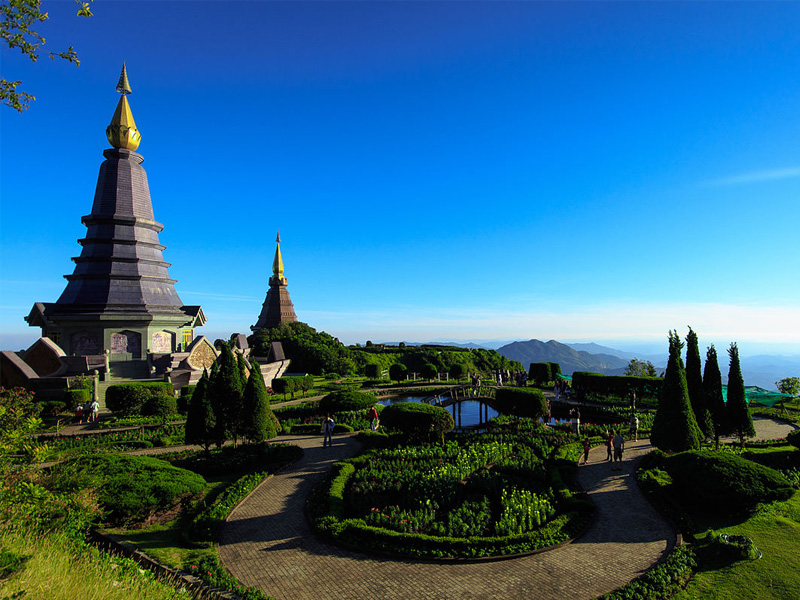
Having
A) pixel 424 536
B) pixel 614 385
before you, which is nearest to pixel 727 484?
pixel 424 536

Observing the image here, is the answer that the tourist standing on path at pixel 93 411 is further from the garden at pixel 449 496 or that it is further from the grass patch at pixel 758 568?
the grass patch at pixel 758 568

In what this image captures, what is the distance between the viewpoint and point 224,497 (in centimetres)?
1515

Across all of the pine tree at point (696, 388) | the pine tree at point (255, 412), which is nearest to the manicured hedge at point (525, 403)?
the pine tree at point (696, 388)

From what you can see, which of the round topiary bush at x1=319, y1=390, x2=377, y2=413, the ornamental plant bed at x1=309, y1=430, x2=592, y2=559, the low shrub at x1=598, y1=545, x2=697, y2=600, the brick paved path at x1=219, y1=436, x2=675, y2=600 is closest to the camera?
the low shrub at x1=598, y1=545, x2=697, y2=600

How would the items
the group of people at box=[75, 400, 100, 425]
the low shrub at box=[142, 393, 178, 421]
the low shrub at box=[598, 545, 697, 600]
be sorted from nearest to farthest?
the low shrub at box=[598, 545, 697, 600]
the group of people at box=[75, 400, 100, 425]
the low shrub at box=[142, 393, 178, 421]

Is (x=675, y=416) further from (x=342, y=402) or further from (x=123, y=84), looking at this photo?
(x=123, y=84)

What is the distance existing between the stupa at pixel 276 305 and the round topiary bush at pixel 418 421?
4882cm

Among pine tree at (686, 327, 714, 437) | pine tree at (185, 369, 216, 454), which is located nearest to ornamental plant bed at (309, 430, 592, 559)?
pine tree at (185, 369, 216, 454)

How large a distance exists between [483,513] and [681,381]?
433 inches

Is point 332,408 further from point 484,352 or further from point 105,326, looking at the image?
point 484,352

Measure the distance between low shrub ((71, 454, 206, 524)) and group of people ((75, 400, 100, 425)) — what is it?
48.5 feet

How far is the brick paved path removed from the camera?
1011 cm

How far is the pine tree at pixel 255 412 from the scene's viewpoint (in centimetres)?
1995

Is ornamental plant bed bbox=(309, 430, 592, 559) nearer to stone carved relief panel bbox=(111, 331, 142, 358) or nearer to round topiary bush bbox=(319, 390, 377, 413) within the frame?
round topiary bush bbox=(319, 390, 377, 413)
